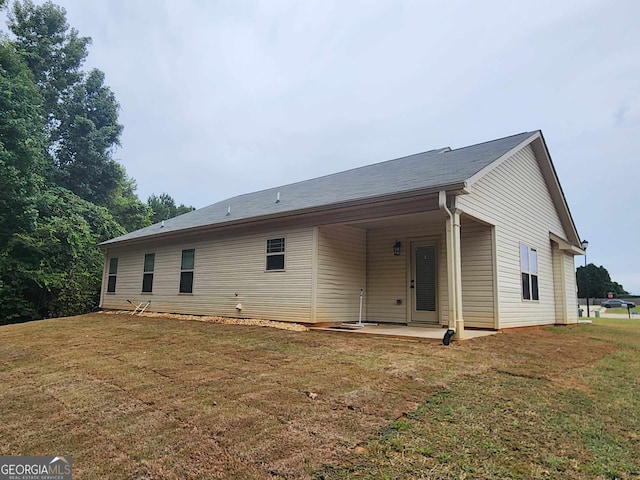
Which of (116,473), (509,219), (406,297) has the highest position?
(509,219)

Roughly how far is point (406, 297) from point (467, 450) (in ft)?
21.9

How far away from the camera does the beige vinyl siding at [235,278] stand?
8.95m

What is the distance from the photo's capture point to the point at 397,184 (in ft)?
26.6

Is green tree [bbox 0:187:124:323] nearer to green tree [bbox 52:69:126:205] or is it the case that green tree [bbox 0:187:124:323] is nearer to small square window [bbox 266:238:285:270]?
green tree [bbox 52:69:126:205]

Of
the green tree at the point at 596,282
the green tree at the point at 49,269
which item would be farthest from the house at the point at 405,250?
the green tree at the point at 596,282

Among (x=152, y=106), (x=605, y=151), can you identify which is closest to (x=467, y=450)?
(x=605, y=151)

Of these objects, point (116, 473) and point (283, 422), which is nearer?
point (116, 473)

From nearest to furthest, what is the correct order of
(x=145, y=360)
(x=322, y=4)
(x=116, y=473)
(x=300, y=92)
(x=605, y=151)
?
(x=116, y=473)
(x=145, y=360)
(x=322, y=4)
(x=605, y=151)
(x=300, y=92)

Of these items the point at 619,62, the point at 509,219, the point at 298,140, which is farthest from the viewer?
the point at 298,140

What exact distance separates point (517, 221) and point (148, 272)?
11.3 metres

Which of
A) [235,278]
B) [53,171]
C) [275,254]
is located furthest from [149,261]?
[53,171]

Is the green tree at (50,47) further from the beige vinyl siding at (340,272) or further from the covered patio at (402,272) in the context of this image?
the covered patio at (402,272)

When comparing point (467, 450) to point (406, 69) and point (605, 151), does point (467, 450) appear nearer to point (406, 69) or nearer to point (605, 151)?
point (406, 69)

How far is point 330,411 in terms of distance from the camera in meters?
3.47
